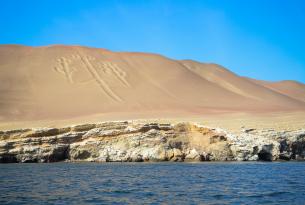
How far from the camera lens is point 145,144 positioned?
28.9 metres

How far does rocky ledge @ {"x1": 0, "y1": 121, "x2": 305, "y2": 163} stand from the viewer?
28578 mm

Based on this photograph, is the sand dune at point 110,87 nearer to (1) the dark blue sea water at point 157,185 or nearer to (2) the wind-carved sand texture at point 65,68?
(2) the wind-carved sand texture at point 65,68

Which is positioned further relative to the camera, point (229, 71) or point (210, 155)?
point (229, 71)

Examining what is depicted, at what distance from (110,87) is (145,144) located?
41481mm

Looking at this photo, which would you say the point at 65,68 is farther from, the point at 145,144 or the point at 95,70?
the point at 145,144

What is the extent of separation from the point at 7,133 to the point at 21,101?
32.2 m

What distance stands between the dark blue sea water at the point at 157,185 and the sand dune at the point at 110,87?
29.9 metres

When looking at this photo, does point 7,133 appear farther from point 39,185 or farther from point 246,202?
point 246,202

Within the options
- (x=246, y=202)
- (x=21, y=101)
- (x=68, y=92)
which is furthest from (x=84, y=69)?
(x=246, y=202)

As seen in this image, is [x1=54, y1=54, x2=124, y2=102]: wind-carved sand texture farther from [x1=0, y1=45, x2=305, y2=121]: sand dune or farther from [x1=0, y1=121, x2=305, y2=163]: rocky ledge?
[x1=0, y1=121, x2=305, y2=163]: rocky ledge

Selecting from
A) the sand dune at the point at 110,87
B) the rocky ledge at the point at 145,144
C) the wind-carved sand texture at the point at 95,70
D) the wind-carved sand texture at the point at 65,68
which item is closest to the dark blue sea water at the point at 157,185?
the rocky ledge at the point at 145,144

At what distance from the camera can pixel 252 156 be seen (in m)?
28.4

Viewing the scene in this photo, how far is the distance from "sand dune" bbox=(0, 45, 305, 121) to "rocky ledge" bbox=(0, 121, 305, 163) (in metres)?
22.5

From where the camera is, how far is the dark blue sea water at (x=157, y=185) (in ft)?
46.4
